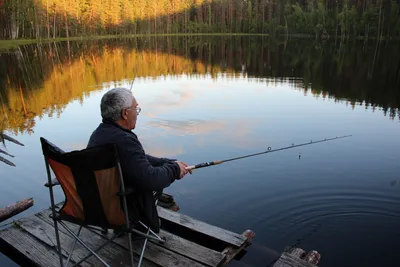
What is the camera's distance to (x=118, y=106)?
10.4 feet

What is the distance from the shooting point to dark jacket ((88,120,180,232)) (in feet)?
10.1

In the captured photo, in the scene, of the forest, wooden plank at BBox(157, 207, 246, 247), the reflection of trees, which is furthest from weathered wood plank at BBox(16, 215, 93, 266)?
the forest

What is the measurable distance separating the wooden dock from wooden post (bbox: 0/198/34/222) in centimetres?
67

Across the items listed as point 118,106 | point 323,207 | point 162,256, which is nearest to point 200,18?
point 323,207

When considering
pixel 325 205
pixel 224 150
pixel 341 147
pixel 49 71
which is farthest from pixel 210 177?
pixel 49 71

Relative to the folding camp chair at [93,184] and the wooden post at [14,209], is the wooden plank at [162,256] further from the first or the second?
the wooden post at [14,209]

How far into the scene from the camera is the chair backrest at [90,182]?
2900mm

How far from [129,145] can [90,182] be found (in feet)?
1.51

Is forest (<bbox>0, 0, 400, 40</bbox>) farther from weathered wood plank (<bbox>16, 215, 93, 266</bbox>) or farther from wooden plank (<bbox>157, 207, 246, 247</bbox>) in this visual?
wooden plank (<bbox>157, 207, 246, 247</bbox>)

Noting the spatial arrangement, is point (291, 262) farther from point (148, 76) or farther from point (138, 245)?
point (148, 76)

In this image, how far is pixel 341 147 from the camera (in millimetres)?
9508

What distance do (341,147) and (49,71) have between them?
2256 centimetres


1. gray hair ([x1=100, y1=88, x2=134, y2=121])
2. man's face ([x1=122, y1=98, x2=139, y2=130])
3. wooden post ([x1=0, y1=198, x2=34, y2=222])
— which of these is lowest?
wooden post ([x1=0, y1=198, x2=34, y2=222])

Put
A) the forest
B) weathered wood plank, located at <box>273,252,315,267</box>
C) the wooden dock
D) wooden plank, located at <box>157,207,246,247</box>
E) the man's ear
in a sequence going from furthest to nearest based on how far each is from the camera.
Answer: the forest < wooden plank, located at <box>157,207,246,247</box> < the wooden dock < weathered wood plank, located at <box>273,252,315,267</box> < the man's ear
